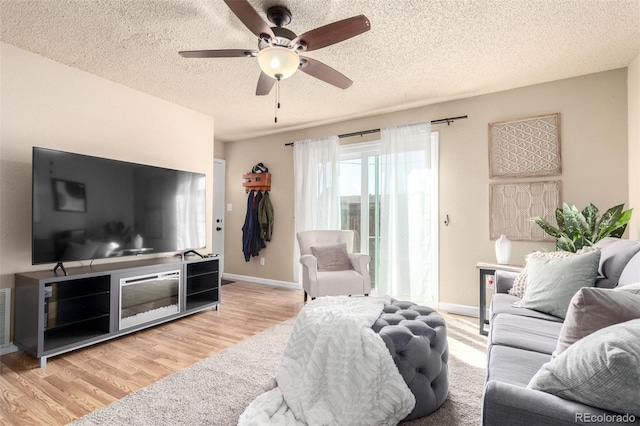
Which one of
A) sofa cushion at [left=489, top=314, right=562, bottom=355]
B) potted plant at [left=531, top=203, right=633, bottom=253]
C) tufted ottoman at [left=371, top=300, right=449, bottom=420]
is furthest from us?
potted plant at [left=531, top=203, right=633, bottom=253]

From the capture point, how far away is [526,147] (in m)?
3.28

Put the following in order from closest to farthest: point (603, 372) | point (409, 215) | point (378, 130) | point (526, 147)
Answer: point (603, 372)
point (526, 147)
point (409, 215)
point (378, 130)

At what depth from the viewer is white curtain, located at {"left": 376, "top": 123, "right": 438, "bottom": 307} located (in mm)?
3756

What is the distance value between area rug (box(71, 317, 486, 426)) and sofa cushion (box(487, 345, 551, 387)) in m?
0.47

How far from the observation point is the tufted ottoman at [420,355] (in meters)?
1.62

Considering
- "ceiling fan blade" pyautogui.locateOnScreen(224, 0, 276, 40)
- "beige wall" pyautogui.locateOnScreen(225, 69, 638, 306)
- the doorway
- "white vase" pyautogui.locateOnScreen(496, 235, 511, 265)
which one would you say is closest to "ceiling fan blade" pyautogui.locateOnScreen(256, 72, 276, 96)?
"ceiling fan blade" pyautogui.locateOnScreen(224, 0, 276, 40)

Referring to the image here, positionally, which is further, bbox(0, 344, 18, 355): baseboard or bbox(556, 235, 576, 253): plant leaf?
bbox(556, 235, 576, 253): plant leaf

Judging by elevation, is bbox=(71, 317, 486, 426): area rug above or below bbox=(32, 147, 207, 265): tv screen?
below

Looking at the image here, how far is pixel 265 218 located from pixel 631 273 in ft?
13.8

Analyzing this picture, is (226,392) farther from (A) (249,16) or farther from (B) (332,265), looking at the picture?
(A) (249,16)

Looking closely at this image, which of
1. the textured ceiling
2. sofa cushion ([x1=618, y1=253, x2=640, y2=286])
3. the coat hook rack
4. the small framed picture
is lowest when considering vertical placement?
sofa cushion ([x1=618, y1=253, x2=640, y2=286])

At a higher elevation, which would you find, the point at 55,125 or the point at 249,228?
the point at 55,125

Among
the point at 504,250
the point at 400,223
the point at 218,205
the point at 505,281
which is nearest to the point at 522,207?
the point at 504,250

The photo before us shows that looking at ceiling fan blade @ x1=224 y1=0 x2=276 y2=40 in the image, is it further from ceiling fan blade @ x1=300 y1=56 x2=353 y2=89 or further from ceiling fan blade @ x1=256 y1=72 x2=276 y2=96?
ceiling fan blade @ x1=256 y1=72 x2=276 y2=96
